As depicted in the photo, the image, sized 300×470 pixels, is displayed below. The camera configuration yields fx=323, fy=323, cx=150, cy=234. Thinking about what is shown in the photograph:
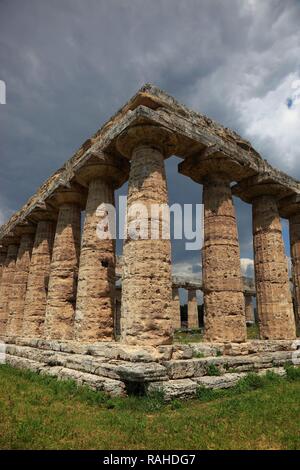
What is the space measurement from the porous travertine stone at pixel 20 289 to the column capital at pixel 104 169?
26.2 ft

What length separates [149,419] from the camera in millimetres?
6320

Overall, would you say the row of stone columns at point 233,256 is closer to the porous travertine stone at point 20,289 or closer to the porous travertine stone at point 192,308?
the porous travertine stone at point 20,289

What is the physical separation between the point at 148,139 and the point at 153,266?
4233 millimetres

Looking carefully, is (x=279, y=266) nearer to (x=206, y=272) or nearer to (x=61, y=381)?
(x=206, y=272)

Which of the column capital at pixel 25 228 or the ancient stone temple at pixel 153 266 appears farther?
the column capital at pixel 25 228

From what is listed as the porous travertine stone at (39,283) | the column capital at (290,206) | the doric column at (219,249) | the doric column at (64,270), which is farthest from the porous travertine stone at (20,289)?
the column capital at (290,206)

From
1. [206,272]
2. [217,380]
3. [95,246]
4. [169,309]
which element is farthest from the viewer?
[95,246]

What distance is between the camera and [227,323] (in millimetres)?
10758

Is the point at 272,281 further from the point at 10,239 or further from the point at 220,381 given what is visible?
the point at 10,239

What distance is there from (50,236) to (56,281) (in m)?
4.18

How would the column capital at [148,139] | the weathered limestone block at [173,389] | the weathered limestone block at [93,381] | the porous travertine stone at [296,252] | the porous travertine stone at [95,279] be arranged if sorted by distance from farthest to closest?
the porous travertine stone at [296,252], the porous travertine stone at [95,279], the column capital at [148,139], the weathered limestone block at [93,381], the weathered limestone block at [173,389]

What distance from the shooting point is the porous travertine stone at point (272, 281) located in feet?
42.5

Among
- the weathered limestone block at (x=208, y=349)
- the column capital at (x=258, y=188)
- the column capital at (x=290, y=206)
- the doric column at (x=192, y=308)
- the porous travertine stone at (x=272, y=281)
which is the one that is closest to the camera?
the weathered limestone block at (x=208, y=349)
